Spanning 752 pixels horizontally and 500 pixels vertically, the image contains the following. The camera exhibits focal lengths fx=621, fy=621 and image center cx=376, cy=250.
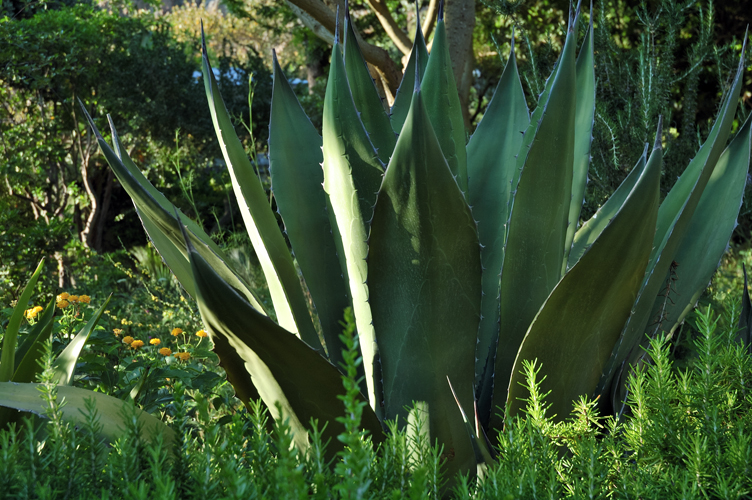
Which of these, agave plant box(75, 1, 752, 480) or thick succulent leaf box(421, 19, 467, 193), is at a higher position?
thick succulent leaf box(421, 19, 467, 193)

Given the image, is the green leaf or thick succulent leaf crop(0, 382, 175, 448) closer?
thick succulent leaf crop(0, 382, 175, 448)

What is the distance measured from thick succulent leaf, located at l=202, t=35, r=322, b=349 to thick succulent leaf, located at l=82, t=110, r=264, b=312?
0.06 meters

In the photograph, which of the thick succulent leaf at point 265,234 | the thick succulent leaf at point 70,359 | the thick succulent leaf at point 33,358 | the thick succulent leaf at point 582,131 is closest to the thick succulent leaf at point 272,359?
the thick succulent leaf at point 265,234

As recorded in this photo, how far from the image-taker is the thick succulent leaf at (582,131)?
1.35 meters

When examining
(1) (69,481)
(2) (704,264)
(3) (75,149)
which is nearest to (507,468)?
(1) (69,481)

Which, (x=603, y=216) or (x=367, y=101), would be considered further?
(x=603, y=216)

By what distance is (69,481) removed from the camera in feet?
2.25

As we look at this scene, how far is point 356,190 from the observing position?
43.6 inches

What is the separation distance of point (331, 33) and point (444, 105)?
106 inches

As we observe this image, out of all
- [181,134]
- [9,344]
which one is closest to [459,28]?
[9,344]

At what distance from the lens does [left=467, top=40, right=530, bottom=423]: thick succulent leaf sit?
120cm

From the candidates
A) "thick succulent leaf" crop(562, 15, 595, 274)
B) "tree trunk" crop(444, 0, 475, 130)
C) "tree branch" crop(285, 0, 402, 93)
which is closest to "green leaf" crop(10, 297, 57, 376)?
"thick succulent leaf" crop(562, 15, 595, 274)

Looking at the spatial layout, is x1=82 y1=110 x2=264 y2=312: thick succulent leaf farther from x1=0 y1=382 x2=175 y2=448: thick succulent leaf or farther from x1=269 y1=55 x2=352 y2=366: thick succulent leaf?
x1=0 y1=382 x2=175 y2=448: thick succulent leaf

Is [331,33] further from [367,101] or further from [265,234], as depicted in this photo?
[265,234]
